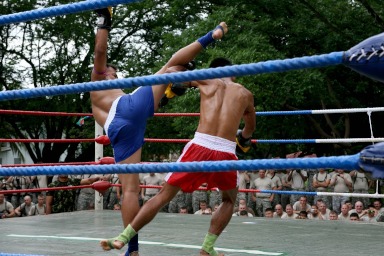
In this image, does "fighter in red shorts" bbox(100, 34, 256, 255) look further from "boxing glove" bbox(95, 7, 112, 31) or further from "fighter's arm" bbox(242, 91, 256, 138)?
"boxing glove" bbox(95, 7, 112, 31)

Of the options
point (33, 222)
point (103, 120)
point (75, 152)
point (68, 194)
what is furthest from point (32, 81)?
point (103, 120)

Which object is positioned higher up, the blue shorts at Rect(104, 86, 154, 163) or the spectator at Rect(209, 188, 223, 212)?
the blue shorts at Rect(104, 86, 154, 163)

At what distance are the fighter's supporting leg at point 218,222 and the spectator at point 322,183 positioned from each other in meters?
5.77

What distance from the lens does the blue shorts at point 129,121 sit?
4230 mm

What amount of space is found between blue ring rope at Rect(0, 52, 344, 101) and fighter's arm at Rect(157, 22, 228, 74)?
1219 mm

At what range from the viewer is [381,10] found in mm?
12867

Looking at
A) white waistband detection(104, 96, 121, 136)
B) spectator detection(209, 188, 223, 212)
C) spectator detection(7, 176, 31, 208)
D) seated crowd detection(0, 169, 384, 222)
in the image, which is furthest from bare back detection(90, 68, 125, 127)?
spectator detection(7, 176, 31, 208)

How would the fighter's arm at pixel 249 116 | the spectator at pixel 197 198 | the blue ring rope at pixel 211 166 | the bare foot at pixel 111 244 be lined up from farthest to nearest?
the spectator at pixel 197 198, the fighter's arm at pixel 249 116, the bare foot at pixel 111 244, the blue ring rope at pixel 211 166

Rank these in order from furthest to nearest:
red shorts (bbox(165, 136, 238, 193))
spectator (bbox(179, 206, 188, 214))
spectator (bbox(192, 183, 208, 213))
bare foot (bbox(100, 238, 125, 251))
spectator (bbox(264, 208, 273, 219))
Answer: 1. spectator (bbox(192, 183, 208, 213))
2. spectator (bbox(179, 206, 188, 214))
3. spectator (bbox(264, 208, 273, 219))
4. red shorts (bbox(165, 136, 238, 193))
5. bare foot (bbox(100, 238, 125, 251))

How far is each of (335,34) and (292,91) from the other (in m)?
1.47

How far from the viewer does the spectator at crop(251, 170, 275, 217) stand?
1034 cm

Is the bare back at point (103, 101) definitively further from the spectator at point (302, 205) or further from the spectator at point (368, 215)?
the spectator at point (302, 205)

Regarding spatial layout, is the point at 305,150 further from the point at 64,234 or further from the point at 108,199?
the point at 64,234

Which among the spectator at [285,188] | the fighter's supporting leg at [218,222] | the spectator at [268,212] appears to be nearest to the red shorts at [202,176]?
the fighter's supporting leg at [218,222]
